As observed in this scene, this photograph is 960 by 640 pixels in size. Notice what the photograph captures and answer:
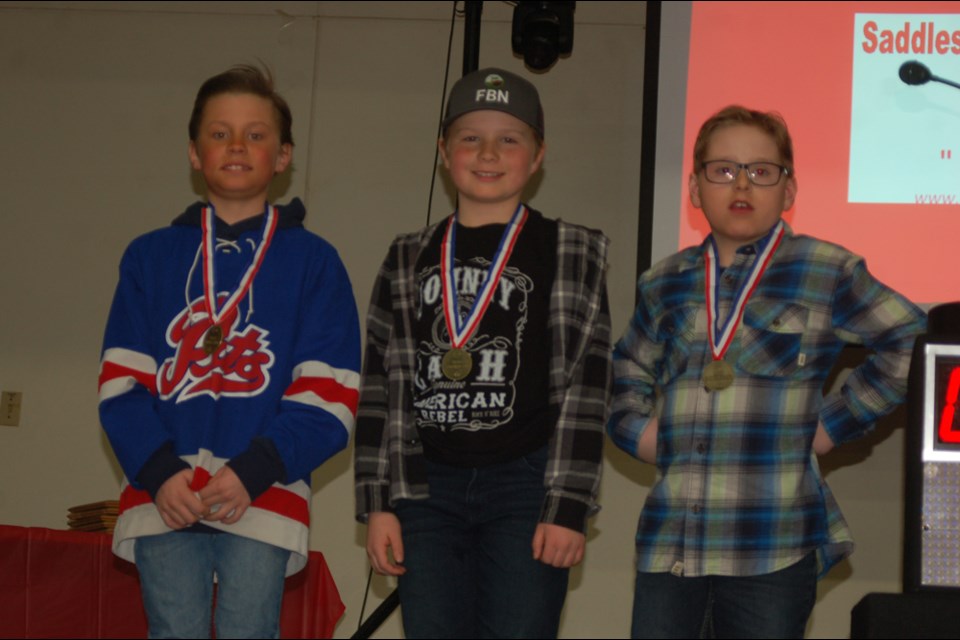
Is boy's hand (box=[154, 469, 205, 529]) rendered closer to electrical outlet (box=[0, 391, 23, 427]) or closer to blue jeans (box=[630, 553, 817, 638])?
blue jeans (box=[630, 553, 817, 638])

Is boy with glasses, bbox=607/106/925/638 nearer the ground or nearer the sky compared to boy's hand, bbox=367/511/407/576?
nearer the sky

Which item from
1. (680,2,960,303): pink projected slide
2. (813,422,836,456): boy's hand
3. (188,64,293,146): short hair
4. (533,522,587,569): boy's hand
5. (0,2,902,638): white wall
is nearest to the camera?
(533,522,587,569): boy's hand

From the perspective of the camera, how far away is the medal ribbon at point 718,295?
91.2 inches

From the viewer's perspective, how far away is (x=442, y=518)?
7.17 ft

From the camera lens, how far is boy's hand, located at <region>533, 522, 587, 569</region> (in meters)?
2.11

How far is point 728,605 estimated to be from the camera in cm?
220

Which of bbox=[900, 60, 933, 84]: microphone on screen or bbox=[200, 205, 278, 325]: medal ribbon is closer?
bbox=[200, 205, 278, 325]: medal ribbon

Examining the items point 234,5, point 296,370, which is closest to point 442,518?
point 296,370

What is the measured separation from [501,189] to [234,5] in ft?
7.90

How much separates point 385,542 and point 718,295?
85 cm

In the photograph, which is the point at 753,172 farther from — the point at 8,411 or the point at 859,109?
the point at 8,411

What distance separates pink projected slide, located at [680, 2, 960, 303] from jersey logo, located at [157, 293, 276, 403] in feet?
5.36

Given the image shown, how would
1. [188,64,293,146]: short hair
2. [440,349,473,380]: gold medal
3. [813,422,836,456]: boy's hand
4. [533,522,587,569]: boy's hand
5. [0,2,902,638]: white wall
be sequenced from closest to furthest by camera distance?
1. [533,522,587,569]: boy's hand
2. [440,349,473,380]: gold medal
3. [813,422,836,456]: boy's hand
4. [188,64,293,146]: short hair
5. [0,2,902,638]: white wall

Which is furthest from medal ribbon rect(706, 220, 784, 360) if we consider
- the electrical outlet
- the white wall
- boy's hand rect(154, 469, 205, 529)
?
the electrical outlet
